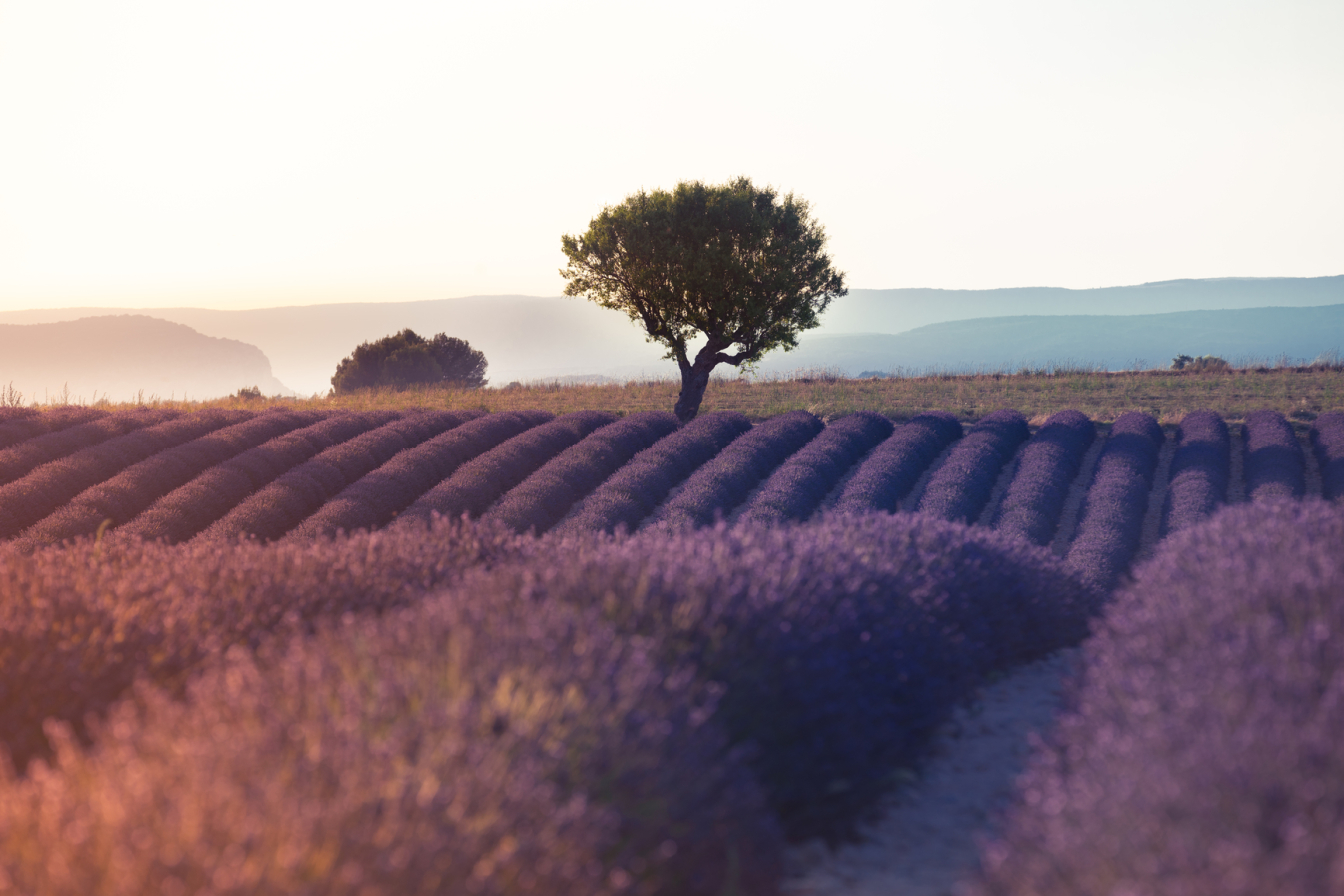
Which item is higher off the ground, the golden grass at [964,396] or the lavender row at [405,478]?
the golden grass at [964,396]

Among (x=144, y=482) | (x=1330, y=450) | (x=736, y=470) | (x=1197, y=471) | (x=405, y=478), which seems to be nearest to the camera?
(x=144, y=482)

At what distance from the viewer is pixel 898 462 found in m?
14.3

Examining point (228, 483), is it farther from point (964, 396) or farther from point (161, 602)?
point (964, 396)

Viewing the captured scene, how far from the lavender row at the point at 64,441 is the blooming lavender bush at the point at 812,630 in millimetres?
10432

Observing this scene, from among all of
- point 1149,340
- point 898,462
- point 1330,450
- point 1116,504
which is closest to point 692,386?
point 898,462

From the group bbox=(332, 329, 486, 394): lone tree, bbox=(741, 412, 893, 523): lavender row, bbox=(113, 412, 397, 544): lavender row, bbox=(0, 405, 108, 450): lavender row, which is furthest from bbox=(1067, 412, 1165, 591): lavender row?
bbox=(332, 329, 486, 394): lone tree

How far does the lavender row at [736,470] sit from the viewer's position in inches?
453

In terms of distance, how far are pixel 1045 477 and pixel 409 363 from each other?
3968cm

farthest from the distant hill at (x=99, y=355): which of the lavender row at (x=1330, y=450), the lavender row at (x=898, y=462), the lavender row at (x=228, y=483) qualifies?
the lavender row at (x=1330, y=450)

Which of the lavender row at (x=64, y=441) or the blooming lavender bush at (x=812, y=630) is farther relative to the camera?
the lavender row at (x=64, y=441)

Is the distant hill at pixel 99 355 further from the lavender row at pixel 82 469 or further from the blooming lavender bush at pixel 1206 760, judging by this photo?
the blooming lavender bush at pixel 1206 760

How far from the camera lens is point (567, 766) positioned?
276 centimetres

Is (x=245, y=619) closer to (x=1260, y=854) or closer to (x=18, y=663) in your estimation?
(x=18, y=663)

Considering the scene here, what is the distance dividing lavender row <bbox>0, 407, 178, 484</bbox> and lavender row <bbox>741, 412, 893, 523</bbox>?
9.60 m
